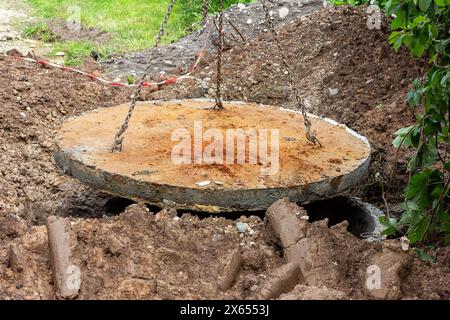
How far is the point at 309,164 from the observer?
4.29 metres

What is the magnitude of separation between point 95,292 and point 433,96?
64.0 inches

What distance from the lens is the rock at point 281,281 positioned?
294 cm

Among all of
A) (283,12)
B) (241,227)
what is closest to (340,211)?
(241,227)

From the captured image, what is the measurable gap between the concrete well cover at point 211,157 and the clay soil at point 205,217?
22 centimetres

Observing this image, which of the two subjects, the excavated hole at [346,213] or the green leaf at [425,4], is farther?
the excavated hole at [346,213]

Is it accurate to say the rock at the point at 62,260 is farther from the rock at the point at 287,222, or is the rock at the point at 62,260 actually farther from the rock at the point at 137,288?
the rock at the point at 287,222

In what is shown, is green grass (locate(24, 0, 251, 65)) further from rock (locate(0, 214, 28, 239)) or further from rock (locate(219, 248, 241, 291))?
rock (locate(219, 248, 241, 291))

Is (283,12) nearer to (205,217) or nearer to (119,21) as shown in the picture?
(119,21)

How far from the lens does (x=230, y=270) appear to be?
10.4 feet

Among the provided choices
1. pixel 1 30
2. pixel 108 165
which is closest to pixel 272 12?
pixel 1 30

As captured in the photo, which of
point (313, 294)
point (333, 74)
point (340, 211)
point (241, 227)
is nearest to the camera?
point (313, 294)

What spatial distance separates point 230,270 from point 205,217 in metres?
1.16

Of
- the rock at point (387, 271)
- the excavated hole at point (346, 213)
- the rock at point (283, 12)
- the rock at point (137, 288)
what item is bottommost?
the excavated hole at point (346, 213)

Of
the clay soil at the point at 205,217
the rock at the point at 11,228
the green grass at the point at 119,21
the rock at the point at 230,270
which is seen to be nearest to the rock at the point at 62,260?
the clay soil at the point at 205,217
